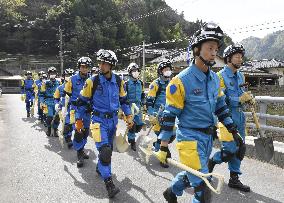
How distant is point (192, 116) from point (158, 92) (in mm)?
4240

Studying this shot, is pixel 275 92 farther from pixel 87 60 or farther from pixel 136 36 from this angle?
pixel 136 36

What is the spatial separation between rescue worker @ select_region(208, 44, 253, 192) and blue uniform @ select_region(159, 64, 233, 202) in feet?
5.30

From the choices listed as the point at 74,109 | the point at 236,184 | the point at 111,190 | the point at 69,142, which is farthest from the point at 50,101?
the point at 236,184

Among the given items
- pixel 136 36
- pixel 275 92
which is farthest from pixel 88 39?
pixel 275 92

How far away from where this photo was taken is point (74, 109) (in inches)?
367

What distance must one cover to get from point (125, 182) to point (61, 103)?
557cm

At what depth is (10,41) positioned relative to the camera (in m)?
80.2

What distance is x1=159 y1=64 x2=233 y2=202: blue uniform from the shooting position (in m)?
4.00

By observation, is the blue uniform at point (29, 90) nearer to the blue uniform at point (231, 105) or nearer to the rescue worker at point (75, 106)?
the rescue worker at point (75, 106)

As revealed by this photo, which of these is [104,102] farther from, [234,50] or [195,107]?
[195,107]

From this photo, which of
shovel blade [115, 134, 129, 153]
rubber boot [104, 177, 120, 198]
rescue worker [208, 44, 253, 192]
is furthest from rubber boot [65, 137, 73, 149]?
rescue worker [208, 44, 253, 192]

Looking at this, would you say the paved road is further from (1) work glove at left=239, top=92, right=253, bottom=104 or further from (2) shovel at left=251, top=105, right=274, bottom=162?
(1) work glove at left=239, top=92, right=253, bottom=104

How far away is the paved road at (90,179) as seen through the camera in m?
5.62

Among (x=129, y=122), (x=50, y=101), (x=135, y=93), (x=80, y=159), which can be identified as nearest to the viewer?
(x=129, y=122)
